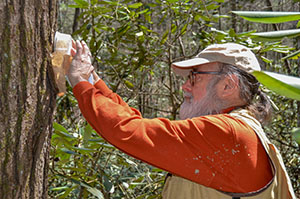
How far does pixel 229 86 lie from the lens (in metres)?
1.81

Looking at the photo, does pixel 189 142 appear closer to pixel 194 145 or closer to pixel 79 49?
pixel 194 145

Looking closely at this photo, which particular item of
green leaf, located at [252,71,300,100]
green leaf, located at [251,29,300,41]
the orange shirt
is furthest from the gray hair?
green leaf, located at [252,71,300,100]

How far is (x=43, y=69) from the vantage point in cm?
143

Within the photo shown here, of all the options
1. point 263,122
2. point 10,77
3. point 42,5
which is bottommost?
point 263,122

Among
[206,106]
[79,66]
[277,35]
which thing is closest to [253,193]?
[206,106]

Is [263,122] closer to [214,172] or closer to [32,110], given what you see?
[214,172]

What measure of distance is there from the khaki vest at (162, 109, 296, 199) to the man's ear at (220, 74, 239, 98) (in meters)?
0.13

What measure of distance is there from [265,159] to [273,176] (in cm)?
8

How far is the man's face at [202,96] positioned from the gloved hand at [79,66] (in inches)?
23.1

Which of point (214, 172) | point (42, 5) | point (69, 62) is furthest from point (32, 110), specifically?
point (214, 172)

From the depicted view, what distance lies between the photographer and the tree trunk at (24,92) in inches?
51.8

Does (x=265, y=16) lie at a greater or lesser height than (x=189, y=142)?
greater

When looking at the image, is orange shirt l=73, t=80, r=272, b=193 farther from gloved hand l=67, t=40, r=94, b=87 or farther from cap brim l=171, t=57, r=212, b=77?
cap brim l=171, t=57, r=212, b=77

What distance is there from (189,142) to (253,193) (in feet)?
1.24
